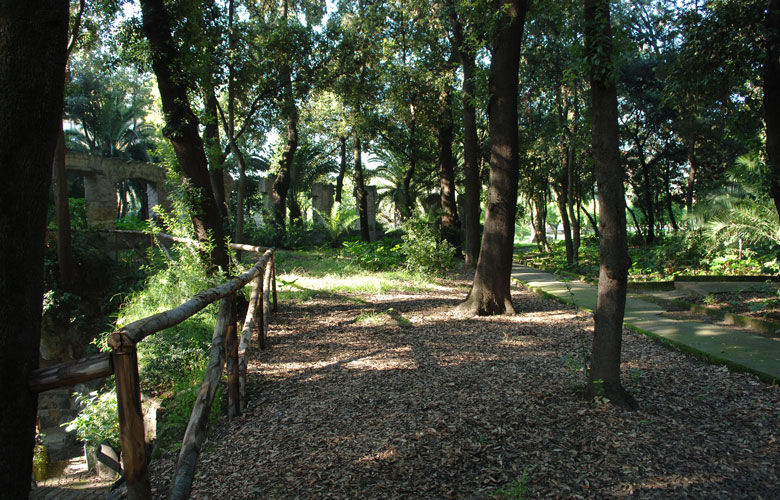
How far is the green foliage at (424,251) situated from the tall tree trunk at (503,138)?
14.5 ft

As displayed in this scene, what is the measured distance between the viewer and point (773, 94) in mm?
5660

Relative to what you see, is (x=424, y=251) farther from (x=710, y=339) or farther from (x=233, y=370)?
(x=233, y=370)

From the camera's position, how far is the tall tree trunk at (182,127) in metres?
6.66

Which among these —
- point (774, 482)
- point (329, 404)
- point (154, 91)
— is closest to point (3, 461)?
point (329, 404)

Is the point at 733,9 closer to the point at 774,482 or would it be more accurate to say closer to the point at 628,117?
the point at 774,482

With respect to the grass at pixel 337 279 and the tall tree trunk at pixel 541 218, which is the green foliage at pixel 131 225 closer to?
the grass at pixel 337 279

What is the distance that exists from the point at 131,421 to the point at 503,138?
626 centimetres

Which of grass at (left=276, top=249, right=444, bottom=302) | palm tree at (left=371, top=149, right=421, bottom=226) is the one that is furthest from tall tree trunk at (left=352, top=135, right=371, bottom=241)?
palm tree at (left=371, top=149, right=421, bottom=226)

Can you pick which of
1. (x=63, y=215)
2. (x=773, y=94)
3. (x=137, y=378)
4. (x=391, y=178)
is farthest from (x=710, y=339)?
(x=391, y=178)

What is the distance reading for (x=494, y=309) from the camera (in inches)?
287

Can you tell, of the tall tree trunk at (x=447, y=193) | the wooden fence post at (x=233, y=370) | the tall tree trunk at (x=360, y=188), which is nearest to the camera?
the wooden fence post at (x=233, y=370)

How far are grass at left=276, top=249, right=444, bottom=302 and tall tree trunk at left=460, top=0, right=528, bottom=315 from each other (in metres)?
3.31

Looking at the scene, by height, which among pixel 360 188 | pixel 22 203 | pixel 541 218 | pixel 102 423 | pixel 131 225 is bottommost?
pixel 102 423

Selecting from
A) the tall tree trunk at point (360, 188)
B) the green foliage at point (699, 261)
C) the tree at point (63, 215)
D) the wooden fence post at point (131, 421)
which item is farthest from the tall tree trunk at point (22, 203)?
the tall tree trunk at point (360, 188)
